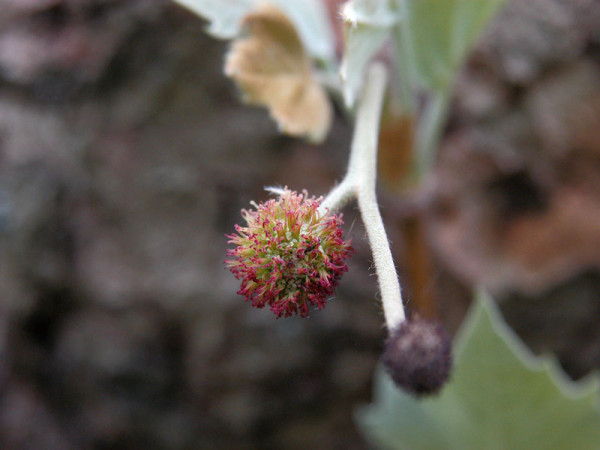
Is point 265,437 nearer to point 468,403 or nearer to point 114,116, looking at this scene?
point 468,403

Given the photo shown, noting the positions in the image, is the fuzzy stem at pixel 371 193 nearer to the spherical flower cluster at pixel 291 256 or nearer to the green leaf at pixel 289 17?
the spherical flower cluster at pixel 291 256

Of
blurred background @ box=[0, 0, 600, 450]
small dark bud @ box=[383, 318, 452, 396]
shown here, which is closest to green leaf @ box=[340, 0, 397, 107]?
small dark bud @ box=[383, 318, 452, 396]

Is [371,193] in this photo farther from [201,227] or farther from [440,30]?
[201,227]

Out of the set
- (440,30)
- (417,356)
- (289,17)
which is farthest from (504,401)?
(289,17)

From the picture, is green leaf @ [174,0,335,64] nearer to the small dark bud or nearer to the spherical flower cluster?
the spherical flower cluster

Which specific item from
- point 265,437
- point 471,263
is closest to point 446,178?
point 471,263

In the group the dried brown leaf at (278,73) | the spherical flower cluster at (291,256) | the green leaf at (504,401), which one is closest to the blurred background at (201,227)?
the green leaf at (504,401)
